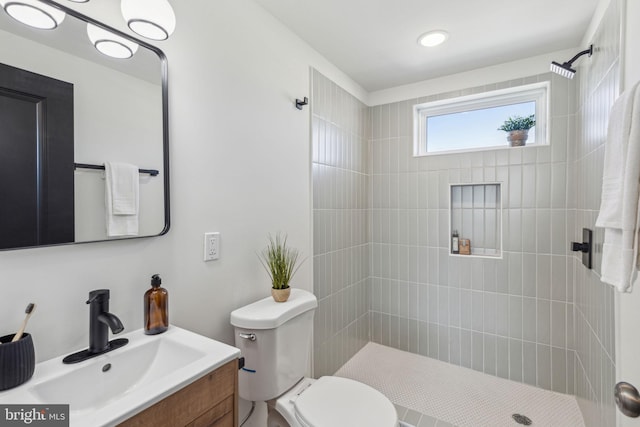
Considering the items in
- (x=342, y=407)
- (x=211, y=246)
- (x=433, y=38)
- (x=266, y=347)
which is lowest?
(x=342, y=407)

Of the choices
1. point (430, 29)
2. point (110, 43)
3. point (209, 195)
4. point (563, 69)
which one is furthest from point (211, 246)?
point (563, 69)

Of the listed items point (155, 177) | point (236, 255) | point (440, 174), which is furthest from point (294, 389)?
point (440, 174)

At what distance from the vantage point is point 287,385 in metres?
1.40

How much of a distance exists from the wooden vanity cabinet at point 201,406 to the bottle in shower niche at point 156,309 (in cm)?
32

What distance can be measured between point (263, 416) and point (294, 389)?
12.5 inches

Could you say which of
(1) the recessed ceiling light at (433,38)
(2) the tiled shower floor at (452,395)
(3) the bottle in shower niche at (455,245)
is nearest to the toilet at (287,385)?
(2) the tiled shower floor at (452,395)

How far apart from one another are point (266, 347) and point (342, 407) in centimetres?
42

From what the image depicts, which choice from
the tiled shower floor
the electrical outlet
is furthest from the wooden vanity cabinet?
the tiled shower floor

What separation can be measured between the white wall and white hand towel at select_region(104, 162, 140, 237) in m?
0.06

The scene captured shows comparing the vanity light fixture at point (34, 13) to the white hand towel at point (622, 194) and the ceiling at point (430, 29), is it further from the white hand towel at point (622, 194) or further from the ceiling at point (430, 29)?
the white hand towel at point (622, 194)

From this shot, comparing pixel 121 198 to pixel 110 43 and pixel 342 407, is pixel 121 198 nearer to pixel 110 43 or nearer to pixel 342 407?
pixel 110 43

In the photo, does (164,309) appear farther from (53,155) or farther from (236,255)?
(53,155)

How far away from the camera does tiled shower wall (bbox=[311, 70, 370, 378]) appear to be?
2.08 meters

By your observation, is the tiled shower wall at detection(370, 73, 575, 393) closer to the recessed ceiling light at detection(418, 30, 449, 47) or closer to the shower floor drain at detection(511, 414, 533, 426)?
the shower floor drain at detection(511, 414, 533, 426)
